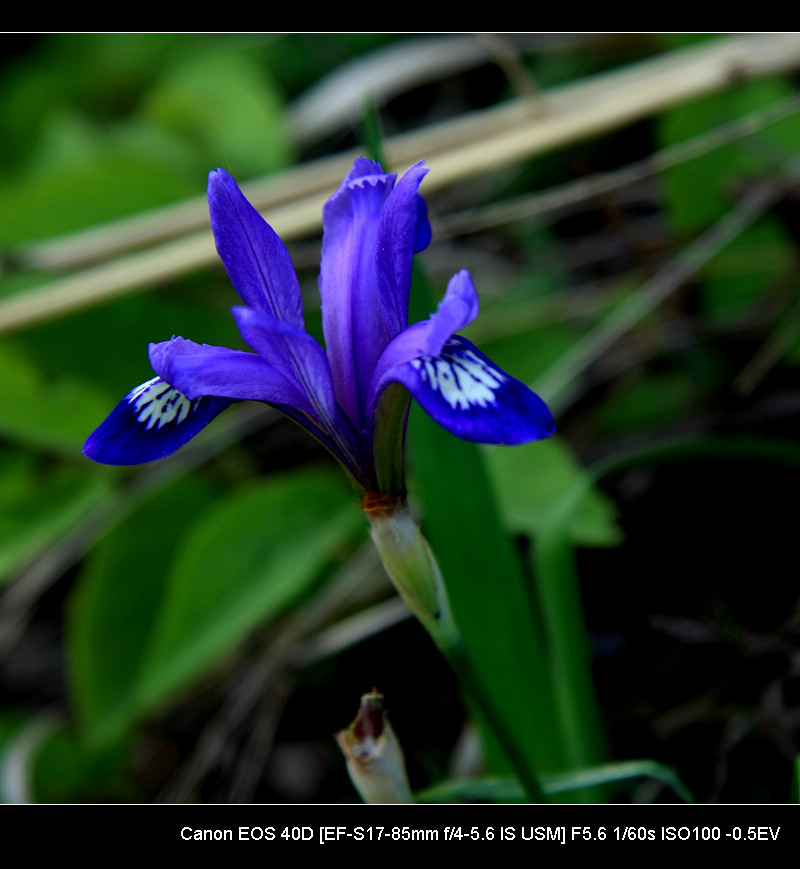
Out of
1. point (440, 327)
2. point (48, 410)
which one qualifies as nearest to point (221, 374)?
point (440, 327)

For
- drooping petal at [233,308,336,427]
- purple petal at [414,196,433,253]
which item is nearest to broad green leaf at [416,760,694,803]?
drooping petal at [233,308,336,427]

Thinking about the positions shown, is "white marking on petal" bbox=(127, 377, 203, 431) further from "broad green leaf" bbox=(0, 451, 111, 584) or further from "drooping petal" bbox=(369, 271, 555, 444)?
"broad green leaf" bbox=(0, 451, 111, 584)

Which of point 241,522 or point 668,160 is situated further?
point 668,160

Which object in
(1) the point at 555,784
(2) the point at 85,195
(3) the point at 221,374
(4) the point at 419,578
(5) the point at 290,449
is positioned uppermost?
(2) the point at 85,195

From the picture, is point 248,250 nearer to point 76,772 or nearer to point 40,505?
point 40,505

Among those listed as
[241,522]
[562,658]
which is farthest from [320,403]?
[241,522]

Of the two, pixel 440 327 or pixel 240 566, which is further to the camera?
pixel 240 566
